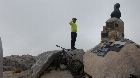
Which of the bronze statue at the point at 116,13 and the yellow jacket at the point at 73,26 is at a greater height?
the bronze statue at the point at 116,13

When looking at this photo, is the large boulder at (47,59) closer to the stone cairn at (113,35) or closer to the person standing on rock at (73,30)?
the person standing on rock at (73,30)

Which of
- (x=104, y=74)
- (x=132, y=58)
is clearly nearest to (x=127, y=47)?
(x=132, y=58)

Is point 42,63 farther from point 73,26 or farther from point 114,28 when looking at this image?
point 114,28

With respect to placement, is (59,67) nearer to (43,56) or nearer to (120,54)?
(43,56)

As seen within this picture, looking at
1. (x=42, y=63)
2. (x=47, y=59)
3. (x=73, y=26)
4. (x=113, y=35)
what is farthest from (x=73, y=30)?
(x=42, y=63)

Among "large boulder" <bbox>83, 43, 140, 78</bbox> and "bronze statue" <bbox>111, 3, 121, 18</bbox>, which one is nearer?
"large boulder" <bbox>83, 43, 140, 78</bbox>

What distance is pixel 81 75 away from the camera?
20.2 metres

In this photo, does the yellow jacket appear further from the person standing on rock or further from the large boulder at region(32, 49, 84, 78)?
the large boulder at region(32, 49, 84, 78)

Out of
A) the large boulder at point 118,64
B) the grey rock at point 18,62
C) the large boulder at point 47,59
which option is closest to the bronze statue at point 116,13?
the large boulder at point 118,64

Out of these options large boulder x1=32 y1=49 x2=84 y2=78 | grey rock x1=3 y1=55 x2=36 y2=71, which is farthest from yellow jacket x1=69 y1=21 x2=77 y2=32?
grey rock x1=3 y1=55 x2=36 y2=71

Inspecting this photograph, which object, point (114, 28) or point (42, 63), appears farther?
point (42, 63)

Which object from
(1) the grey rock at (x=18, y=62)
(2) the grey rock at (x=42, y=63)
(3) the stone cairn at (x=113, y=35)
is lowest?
(1) the grey rock at (x=18, y=62)

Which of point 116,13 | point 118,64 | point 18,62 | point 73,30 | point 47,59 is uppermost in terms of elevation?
point 116,13

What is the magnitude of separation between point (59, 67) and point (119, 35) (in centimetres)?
439
